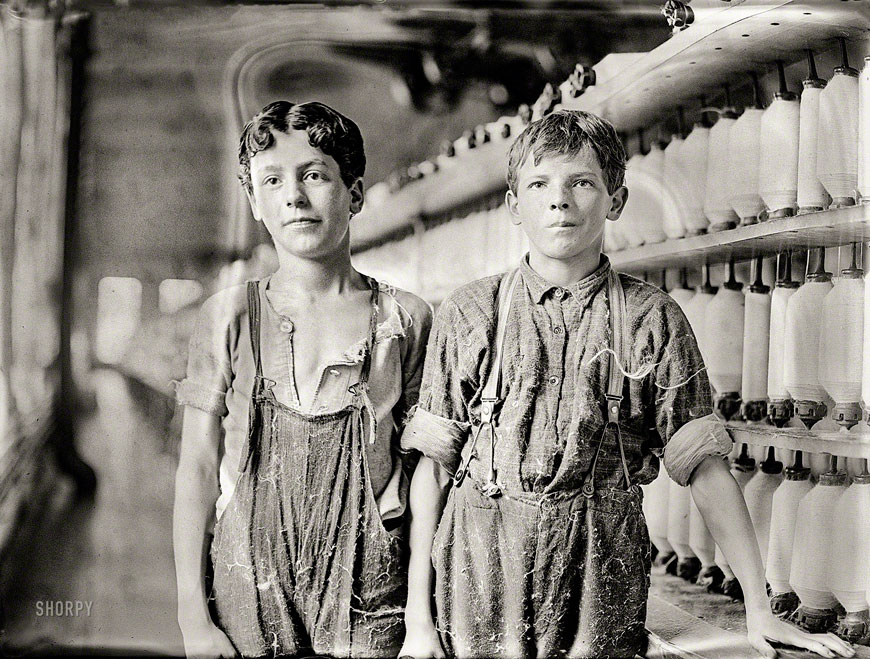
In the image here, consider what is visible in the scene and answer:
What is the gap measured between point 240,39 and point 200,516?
992 mm

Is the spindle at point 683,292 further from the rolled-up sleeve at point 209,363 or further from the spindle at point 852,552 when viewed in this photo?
the rolled-up sleeve at point 209,363

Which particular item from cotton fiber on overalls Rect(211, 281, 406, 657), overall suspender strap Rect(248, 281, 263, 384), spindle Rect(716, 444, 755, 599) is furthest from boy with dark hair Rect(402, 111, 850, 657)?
overall suspender strap Rect(248, 281, 263, 384)

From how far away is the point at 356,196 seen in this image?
182 centimetres

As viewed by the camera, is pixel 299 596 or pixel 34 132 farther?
pixel 34 132

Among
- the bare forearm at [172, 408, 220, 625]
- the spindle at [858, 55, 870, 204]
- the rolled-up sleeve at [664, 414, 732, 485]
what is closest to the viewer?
the rolled-up sleeve at [664, 414, 732, 485]

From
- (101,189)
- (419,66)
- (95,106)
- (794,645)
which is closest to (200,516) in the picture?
(101,189)

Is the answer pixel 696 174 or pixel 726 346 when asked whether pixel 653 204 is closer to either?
pixel 696 174

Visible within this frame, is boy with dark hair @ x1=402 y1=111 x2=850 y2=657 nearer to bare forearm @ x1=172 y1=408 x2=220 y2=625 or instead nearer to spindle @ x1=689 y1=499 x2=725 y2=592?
spindle @ x1=689 y1=499 x2=725 y2=592

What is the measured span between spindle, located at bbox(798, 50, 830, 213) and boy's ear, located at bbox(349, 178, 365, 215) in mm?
862

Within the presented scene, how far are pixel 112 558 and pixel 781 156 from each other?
1597 millimetres

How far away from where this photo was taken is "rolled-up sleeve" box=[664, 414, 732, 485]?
1576 mm

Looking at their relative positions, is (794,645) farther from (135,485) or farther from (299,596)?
(135,485)

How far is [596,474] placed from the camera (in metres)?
1.59

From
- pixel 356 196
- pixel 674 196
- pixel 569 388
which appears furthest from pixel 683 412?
pixel 356 196
